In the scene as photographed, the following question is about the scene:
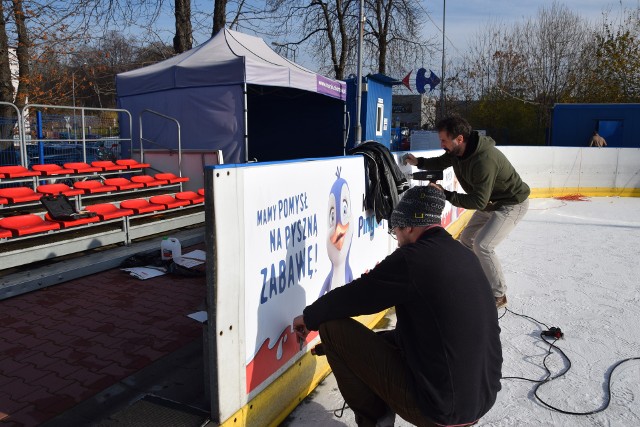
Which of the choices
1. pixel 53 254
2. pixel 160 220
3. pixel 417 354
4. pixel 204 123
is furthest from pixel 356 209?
pixel 204 123

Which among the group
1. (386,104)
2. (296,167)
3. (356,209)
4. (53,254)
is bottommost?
(53,254)

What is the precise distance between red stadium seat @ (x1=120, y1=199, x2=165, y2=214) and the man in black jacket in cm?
492

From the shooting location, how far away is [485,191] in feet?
14.6

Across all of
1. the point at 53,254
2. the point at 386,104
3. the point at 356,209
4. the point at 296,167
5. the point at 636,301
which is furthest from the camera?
the point at 386,104

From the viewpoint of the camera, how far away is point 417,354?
86.4 inches

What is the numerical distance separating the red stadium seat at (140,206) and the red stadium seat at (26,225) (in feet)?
3.75

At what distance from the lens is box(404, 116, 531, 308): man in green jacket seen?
4457 millimetres

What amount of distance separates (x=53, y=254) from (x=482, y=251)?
4.56 m

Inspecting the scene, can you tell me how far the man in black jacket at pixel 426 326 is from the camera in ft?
6.86

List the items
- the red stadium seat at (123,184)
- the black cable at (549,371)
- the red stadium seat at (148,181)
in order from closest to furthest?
1. the black cable at (549,371)
2. the red stadium seat at (123,184)
3. the red stadium seat at (148,181)

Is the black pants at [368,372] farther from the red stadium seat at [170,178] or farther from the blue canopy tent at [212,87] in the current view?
the blue canopy tent at [212,87]

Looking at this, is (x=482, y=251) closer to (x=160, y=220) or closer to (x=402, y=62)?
(x=160, y=220)

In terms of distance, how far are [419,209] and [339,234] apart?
1.46 meters

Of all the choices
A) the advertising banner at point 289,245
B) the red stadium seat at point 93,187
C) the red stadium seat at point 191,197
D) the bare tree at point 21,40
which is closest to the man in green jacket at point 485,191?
the advertising banner at point 289,245
